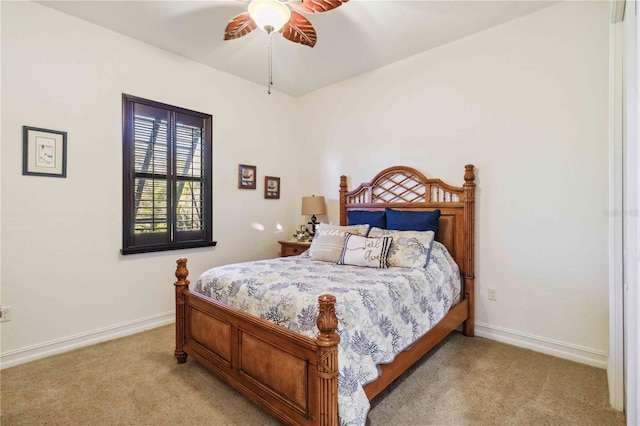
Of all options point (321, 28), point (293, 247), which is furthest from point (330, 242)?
point (321, 28)

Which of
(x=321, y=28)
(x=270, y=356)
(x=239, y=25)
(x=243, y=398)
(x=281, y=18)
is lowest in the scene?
(x=243, y=398)

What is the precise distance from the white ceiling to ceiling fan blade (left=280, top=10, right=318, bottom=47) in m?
0.25

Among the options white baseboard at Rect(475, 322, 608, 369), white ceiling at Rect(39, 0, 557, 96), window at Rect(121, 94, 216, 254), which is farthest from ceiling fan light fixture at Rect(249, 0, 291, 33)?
white baseboard at Rect(475, 322, 608, 369)

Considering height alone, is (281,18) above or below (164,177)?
above

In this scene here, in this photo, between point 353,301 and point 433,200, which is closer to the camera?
point 353,301

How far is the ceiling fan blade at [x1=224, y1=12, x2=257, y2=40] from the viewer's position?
2256 mm

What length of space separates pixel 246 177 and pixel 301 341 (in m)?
2.83

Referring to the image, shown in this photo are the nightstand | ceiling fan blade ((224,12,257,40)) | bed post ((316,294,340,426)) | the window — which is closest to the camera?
bed post ((316,294,340,426))

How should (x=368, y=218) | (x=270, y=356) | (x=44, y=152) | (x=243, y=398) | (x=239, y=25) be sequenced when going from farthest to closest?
(x=368, y=218) → (x=44, y=152) → (x=239, y=25) → (x=243, y=398) → (x=270, y=356)

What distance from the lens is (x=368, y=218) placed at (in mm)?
3340

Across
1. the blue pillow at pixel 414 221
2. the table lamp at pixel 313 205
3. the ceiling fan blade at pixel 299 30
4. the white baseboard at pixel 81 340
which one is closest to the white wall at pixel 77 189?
the white baseboard at pixel 81 340

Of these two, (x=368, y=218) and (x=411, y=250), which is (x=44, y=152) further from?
(x=411, y=250)

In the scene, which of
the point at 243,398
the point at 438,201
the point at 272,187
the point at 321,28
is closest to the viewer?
the point at 243,398

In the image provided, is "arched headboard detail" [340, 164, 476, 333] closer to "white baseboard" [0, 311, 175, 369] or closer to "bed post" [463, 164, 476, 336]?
"bed post" [463, 164, 476, 336]
